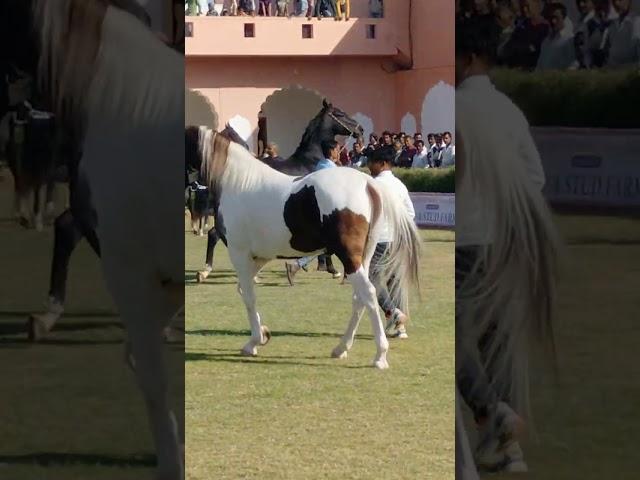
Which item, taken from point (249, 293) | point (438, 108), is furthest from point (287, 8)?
point (249, 293)

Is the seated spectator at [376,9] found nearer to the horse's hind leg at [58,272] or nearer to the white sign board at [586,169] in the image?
the white sign board at [586,169]

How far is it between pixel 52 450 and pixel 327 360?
20.2 feet

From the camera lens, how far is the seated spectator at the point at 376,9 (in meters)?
28.9

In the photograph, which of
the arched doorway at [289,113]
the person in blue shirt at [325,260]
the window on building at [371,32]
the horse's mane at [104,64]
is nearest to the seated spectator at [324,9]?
the window on building at [371,32]

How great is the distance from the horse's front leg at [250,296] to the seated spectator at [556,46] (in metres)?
6.44

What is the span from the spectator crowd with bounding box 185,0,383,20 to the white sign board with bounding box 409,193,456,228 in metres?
11.1

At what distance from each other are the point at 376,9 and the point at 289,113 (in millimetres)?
3468

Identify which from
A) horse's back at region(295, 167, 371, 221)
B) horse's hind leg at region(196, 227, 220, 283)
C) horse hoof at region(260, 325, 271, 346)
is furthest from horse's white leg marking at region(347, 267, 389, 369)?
horse's hind leg at region(196, 227, 220, 283)

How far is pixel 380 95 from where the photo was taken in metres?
28.8

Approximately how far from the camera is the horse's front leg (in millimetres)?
9102

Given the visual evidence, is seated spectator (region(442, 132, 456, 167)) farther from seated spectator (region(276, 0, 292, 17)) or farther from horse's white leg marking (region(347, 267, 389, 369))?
horse's white leg marking (region(347, 267, 389, 369))

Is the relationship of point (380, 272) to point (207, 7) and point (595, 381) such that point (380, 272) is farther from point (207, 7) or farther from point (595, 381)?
point (207, 7)

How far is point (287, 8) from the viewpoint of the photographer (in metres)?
29.0

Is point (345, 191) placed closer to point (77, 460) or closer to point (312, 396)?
point (312, 396)
